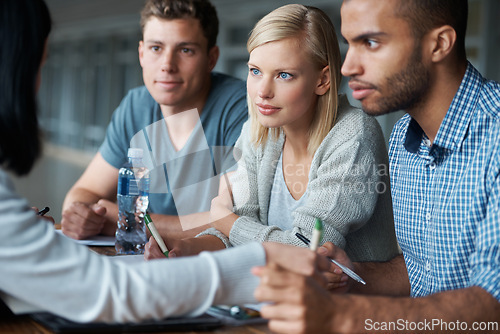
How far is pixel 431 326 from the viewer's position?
1145mm

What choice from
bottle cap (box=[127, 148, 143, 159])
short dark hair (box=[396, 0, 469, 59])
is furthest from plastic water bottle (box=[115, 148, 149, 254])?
short dark hair (box=[396, 0, 469, 59])

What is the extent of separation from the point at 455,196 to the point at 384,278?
413mm

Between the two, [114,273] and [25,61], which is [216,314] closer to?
[114,273]

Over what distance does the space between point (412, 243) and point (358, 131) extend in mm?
425

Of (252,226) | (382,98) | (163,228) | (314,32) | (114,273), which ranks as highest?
(314,32)

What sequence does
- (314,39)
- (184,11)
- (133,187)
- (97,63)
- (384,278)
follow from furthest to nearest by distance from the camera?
(97,63) → (184,11) → (133,187) → (314,39) → (384,278)

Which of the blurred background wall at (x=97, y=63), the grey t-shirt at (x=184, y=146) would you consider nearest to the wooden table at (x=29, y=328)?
the grey t-shirt at (x=184, y=146)

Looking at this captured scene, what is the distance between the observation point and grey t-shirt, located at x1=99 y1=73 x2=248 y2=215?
2.57m

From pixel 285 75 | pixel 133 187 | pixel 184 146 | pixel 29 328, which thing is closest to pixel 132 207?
pixel 133 187

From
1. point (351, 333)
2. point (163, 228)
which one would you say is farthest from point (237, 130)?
point (351, 333)

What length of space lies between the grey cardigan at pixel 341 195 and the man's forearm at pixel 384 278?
4.5 inches

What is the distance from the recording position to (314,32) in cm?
189

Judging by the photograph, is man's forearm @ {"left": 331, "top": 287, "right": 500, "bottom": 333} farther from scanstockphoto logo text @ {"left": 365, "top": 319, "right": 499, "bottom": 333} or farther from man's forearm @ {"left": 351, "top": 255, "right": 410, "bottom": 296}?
man's forearm @ {"left": 351, "top": 255, "right": 410, "bottom": 296}

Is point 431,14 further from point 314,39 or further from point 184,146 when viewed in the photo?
point 184,146
